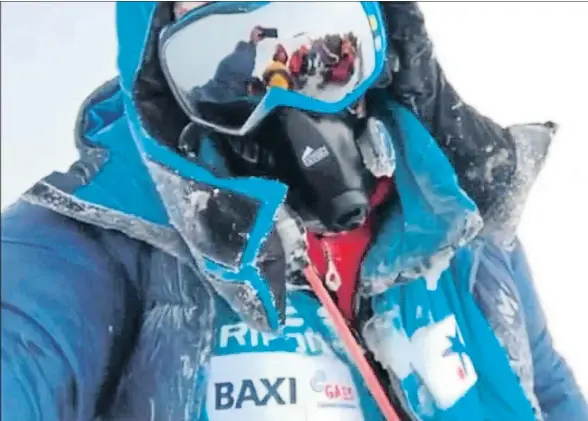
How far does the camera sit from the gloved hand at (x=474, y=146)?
0.75m

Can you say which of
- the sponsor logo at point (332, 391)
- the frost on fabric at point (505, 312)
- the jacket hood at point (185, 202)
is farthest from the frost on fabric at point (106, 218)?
the frost on fabric at point (505, 312)

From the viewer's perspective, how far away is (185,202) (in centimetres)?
62

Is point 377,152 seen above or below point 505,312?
above

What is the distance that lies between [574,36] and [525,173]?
14 cm

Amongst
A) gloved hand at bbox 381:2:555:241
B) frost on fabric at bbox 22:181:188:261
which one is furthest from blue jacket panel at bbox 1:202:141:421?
gloved hand at bbox 381:2:555:241

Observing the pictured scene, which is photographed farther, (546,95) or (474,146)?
(546,95)

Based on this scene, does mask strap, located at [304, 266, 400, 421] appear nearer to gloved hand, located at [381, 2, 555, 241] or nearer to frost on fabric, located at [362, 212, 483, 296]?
frost on fabric, located at [362, 212, 483, 296]

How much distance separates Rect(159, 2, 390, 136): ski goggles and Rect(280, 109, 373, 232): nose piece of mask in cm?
1

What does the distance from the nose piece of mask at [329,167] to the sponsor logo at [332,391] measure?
10 centimetres

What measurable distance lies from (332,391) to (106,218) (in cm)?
17

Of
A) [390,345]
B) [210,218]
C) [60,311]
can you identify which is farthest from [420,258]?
[60,311]

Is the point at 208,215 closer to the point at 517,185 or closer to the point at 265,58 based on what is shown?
the point at 265,58

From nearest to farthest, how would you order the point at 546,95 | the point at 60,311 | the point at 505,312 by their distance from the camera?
the point at 60,311 → the point at 505,312 → the point at 546,95

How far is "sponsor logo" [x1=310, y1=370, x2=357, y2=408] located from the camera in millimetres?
658
